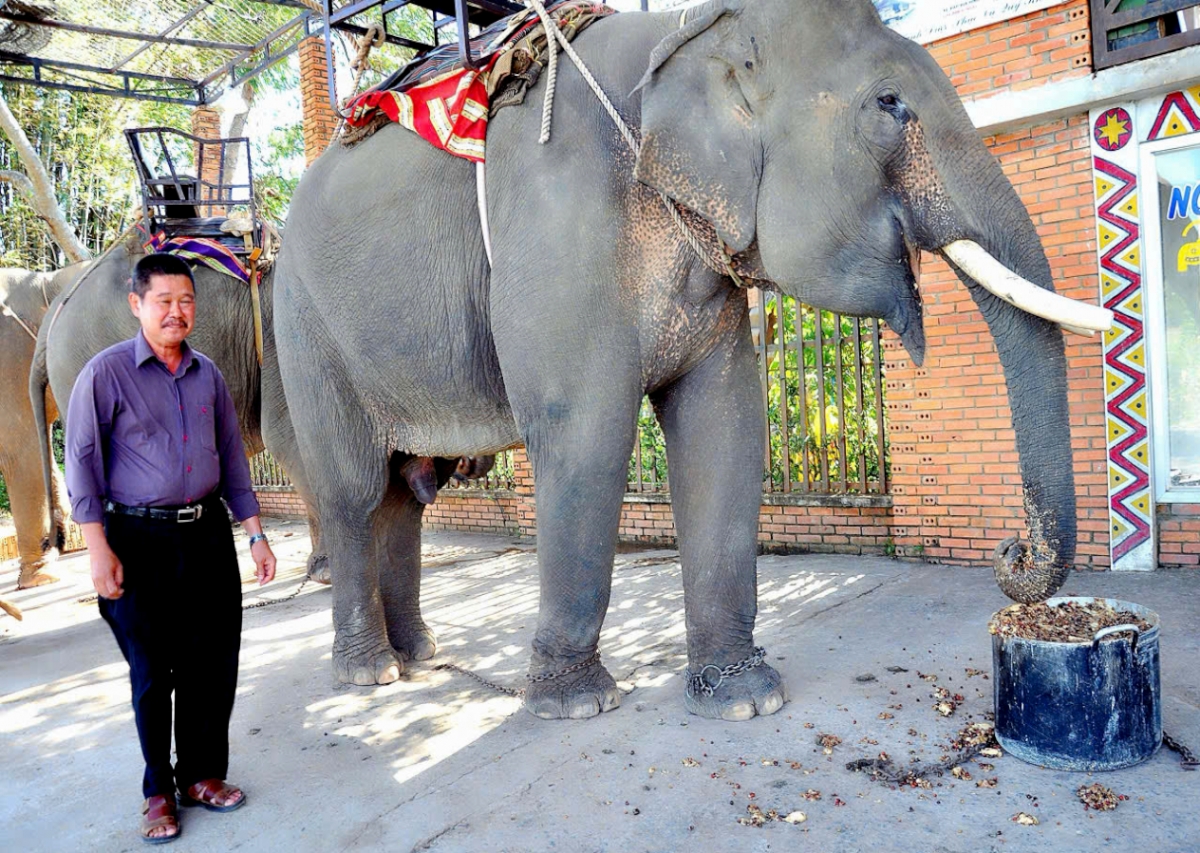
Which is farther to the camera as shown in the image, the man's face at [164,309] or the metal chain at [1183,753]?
the man's face at [164,309]

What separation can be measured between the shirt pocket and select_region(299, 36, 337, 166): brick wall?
8.14 metres

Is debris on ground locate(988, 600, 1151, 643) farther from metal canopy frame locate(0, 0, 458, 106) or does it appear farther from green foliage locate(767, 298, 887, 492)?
metal canopy frame locate(0, 0, 458, 106)

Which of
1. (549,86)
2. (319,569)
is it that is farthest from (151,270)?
(319,569)

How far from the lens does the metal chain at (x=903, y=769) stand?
8.45 ft

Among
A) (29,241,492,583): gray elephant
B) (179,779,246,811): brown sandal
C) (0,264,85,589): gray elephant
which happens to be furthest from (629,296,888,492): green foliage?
(0,264,85,589): gray elephant

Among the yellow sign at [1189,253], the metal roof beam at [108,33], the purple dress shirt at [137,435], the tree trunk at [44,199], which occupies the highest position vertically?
the metal roof beam at [108,33]

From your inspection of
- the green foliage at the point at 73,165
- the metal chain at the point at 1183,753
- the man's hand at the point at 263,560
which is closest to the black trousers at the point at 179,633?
the man's hand at the point at 263,560

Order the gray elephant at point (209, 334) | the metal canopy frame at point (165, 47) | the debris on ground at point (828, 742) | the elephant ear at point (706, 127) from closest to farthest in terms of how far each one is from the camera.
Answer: the elephant ear at point (706, 127), the debris on ground at point (828, 742), the gray elephant at point (209, 334), the metal canopy frame at point (165, 47)

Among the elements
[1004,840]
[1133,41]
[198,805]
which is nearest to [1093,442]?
[1133,41]

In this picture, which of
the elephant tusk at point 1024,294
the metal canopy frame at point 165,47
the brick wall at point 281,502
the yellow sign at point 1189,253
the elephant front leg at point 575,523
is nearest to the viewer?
the elephant tusk at point 1024,294

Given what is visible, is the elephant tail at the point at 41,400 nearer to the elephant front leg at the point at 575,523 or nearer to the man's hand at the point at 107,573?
the man's hand at the point at 107,573

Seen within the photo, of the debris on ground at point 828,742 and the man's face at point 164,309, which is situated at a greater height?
the man's face at point 164,309

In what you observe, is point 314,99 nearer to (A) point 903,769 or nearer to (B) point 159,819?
(B) point 159,819

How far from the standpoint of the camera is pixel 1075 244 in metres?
5.08
